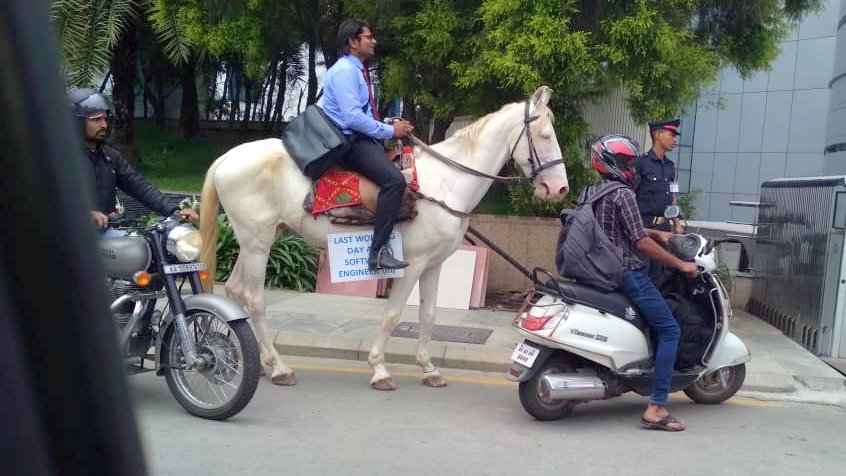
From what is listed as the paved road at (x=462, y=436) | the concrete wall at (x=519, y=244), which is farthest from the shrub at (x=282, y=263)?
the paved road at (x=462, y=436)

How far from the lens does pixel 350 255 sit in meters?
6.54

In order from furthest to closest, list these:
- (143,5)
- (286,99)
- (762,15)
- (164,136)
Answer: (286,99)
(164,136)
(143,5)
(762,15)

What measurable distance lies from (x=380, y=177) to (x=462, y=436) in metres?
1.94

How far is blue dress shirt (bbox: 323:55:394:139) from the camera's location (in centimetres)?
627

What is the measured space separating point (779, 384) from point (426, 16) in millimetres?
5374

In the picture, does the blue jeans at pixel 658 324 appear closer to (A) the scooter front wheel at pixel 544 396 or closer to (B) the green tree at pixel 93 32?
(A) the scooter front wheel at pixel 544 396

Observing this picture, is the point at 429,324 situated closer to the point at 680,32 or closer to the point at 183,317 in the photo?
the point at 183,317

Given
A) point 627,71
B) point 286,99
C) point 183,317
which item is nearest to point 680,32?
point 627,71

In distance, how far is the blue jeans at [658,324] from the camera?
5.61 meters

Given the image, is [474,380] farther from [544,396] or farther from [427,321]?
[544,396]

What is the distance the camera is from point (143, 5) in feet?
52.3

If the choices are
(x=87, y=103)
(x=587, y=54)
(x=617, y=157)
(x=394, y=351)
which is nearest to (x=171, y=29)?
(x=587, y=54)

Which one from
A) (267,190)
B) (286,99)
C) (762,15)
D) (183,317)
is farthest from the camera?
(286,99)

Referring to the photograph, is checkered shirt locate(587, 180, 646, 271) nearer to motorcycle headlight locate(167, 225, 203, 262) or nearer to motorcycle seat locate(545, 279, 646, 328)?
motorcycle seat locate(545, 279, 646, 328)
